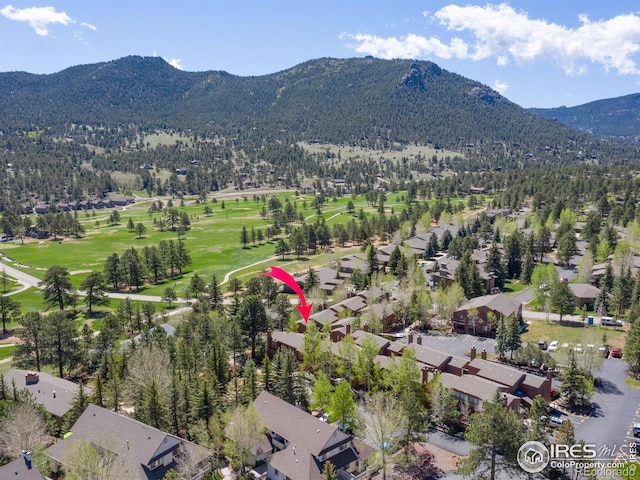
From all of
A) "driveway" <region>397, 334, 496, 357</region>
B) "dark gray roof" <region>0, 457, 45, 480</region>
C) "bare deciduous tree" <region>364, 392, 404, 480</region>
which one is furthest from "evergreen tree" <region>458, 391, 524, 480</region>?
"dark gray roof" <region>0, 457, 45, 480</region>

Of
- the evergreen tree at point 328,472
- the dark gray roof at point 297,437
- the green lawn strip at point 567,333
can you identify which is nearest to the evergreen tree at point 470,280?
the green lawn strip at point 567,333

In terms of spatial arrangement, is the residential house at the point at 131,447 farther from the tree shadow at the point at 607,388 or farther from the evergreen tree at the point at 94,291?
the evergreen tree at the point at 94,291

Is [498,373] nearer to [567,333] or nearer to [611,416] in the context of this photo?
[611,416]

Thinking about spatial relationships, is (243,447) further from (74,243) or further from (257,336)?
(74,243)

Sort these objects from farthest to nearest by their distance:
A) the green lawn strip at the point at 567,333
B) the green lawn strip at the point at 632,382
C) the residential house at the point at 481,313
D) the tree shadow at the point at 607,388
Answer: the residential house at the point at 481,313 → the green lawn strip at the point at 567,333 → the green lawn strip at the point at 632,382 → the tree shadow at the point at 607,388

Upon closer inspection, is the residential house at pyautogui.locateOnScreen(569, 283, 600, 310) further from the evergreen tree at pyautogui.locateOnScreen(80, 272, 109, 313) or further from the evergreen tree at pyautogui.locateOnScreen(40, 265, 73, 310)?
the evergreen tree at pyautogui.locateOnScreen(40, 265, 73, 310)
